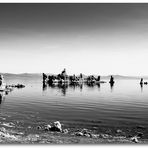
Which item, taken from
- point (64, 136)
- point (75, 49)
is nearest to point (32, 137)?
point (64, 136)

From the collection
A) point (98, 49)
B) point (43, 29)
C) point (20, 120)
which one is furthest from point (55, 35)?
point (20, 120)

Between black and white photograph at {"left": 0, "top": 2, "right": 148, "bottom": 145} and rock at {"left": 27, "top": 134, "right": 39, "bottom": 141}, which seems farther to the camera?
black and white photograph at {"left": 0, "top": 2, "right": 148, "bottom": 145}

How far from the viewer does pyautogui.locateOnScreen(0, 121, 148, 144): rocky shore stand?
1130 centimetres

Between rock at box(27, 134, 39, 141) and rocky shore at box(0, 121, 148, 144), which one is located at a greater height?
rock at box(27, 134, 39, 141)

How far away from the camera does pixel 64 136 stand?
12508mm

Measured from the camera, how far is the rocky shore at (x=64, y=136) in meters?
11.3

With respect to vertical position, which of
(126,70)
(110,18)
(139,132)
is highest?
(110,18)

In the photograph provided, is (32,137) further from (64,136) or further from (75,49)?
(75,49)

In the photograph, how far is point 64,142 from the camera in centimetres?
1119

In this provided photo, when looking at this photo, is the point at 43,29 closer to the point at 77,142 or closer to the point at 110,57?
the point at 110,57

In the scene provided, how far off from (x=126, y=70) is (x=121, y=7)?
4488 mm

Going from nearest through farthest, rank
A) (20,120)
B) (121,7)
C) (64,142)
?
(64,142) < (121,7) < (20,120)

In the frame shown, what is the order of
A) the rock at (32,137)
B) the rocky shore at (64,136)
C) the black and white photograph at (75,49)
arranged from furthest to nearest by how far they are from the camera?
the black and white photograph at (75,49)
the rock at (32,137)
the rocky shore at (64,136)

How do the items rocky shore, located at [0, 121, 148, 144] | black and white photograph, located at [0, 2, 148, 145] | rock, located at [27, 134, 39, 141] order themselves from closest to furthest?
rocky shore, located at [0, 121, 148, 144], rock, located at [27, 134, 39, 141], black and white photograph, located at [0, 2, 148, 145]
